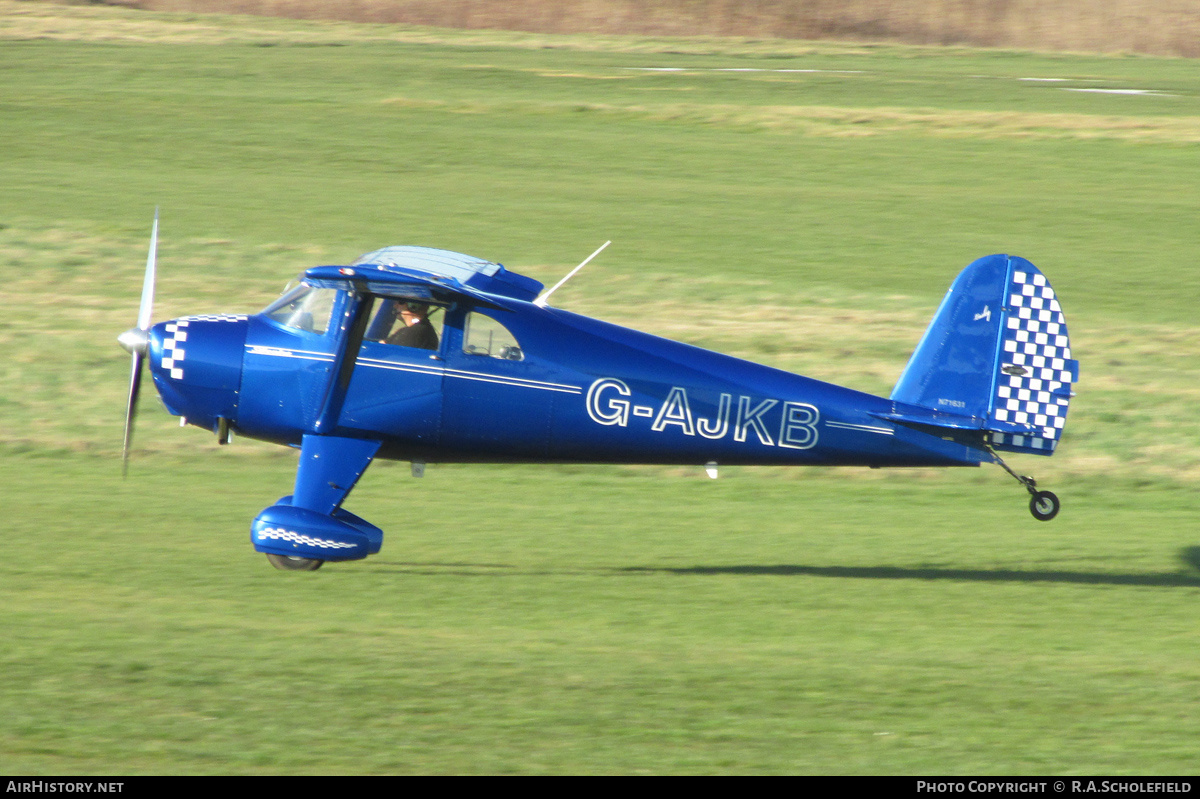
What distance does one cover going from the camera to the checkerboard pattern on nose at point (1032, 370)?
400 inches

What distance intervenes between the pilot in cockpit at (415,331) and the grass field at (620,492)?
1.84 meters

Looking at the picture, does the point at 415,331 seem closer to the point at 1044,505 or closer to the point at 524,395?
the point at 524,395

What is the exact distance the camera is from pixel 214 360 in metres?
10.6

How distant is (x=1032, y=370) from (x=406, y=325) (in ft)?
15.9

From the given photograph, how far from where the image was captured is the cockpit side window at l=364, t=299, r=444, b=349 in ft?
34.5

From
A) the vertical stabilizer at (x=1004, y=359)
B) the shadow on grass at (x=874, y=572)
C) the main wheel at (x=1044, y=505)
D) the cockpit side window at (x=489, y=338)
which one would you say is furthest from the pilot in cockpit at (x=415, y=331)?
the main wheel at (x=1044, y=505)

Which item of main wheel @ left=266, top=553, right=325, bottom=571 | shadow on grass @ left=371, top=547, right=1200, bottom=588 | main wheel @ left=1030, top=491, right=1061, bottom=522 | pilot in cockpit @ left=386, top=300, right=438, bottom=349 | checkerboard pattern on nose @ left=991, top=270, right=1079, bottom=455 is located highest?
checkerboard pattern on nose @ left=991, top=270, right=1079, bottom=455

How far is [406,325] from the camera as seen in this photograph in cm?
1059

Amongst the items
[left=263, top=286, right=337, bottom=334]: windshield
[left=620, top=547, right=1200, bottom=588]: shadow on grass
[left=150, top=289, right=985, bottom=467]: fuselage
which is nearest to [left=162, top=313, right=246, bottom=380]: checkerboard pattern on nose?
[left=150, top=289, right=985, bottom=467]: fuselage

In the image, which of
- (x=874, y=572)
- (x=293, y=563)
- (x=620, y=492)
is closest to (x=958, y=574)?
(x=874, y=572)

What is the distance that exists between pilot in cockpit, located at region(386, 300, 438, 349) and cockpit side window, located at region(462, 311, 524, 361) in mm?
275

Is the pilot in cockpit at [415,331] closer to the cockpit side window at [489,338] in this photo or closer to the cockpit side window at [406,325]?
the cockpit side window at [406,325]

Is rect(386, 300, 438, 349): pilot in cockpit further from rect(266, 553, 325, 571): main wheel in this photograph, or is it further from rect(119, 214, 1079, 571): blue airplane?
rect(266, 553, 325, 571): main wheel
